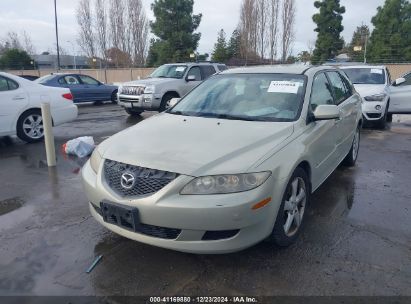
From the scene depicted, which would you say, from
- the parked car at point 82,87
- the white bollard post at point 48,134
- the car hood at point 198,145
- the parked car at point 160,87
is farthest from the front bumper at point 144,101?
the car hood at point 198,145

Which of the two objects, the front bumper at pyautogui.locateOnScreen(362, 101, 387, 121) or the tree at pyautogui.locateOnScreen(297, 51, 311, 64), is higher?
the tree at pyautogui.locateOnScreen(297, 51, 311, 64)

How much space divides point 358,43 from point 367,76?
3256cm

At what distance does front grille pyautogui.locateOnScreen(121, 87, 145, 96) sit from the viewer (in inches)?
449

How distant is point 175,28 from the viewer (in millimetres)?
36281

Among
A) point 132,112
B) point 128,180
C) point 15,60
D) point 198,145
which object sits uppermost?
point 15,60

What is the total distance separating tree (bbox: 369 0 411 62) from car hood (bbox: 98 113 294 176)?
1290 inches

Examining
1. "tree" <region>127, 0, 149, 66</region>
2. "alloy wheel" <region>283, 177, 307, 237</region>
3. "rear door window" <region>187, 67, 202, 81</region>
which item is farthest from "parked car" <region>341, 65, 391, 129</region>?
"tree" <region>127, 0, 149, 66</region>

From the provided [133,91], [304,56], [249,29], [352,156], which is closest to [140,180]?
[352,156]

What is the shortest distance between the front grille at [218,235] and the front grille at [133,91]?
357 inches

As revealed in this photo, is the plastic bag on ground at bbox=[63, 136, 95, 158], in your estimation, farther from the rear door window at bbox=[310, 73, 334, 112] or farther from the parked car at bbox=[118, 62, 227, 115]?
the parked car at bbox=[118, 62, 227, 115]

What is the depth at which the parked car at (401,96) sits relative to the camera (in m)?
10.2

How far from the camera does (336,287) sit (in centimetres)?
284

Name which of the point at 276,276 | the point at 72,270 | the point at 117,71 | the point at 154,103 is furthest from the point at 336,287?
the point at 117,71

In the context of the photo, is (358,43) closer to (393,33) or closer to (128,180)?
(393,33)
